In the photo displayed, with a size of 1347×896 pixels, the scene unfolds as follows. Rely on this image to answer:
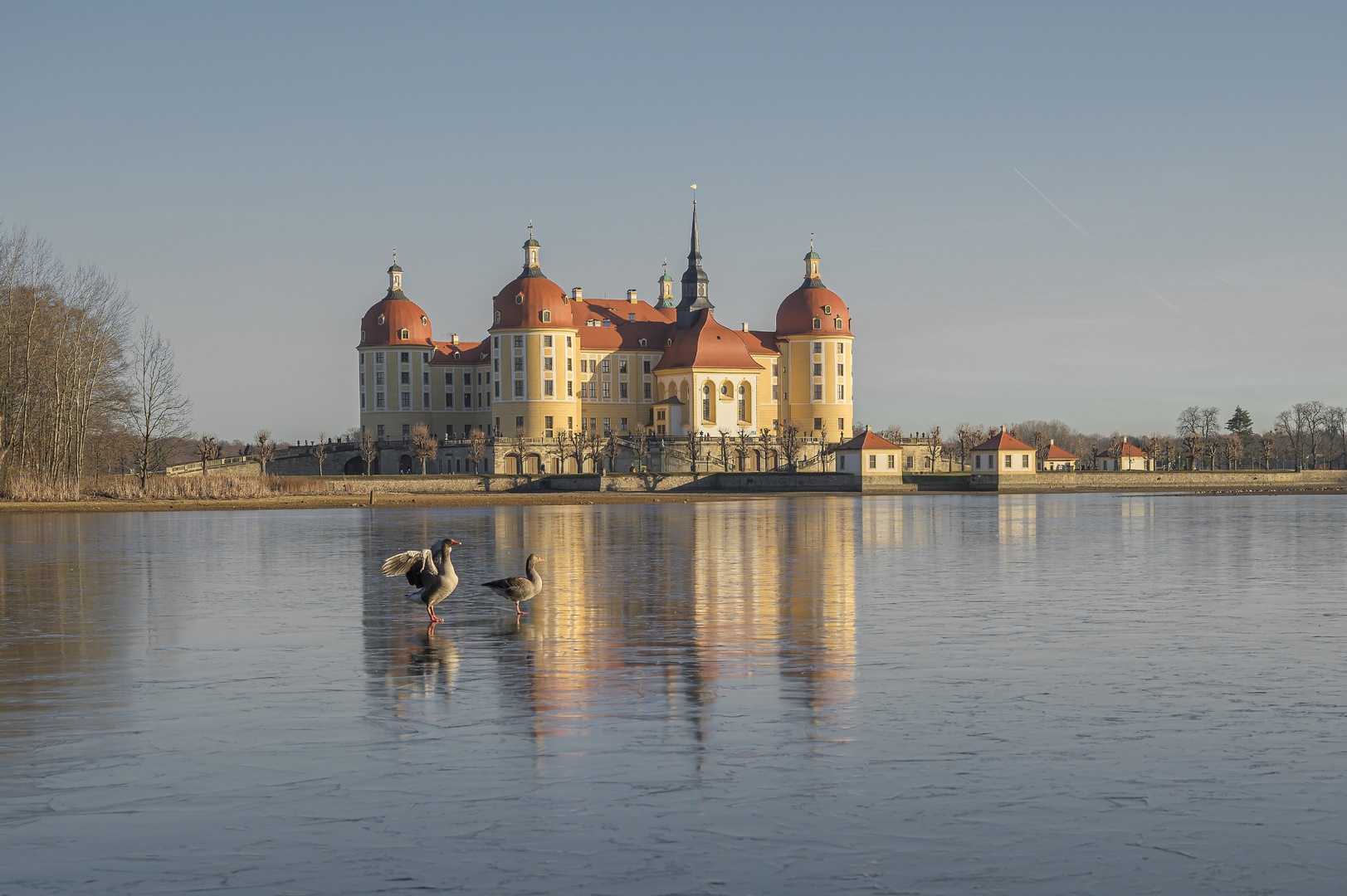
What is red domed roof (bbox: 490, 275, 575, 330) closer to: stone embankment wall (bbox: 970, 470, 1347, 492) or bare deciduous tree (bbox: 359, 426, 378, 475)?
bare deciduous tree (bbox: 359, 426, 378, 475)

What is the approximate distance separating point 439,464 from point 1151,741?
344 feet

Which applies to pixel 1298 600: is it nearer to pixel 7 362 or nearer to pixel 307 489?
pixel 7 362

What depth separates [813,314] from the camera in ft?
411

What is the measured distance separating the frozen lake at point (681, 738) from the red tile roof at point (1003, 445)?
8209 cm

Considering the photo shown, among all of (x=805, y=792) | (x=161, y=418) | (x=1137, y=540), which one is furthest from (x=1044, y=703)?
(x=161, y=418)

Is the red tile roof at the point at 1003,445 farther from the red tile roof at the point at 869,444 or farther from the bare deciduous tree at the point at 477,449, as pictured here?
the bare deciduous tree at the point at 477,449

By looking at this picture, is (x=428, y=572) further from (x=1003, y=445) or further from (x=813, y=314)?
(x=813, y=314)

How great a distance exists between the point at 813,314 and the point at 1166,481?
113 feet

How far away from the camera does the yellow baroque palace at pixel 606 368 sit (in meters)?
115

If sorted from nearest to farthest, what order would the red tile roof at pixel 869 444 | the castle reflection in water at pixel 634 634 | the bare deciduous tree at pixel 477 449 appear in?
1. the castle reflection in water at pixel 634 634
2. the red tile roof at pixel 869 444
3. the bare deciduous tree at pixel 477 449

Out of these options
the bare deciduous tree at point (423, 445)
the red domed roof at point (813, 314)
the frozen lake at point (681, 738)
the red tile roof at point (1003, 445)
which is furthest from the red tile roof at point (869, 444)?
the frozen lake at point (681, 738)

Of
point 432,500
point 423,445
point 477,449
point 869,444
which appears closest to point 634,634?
point 432,500

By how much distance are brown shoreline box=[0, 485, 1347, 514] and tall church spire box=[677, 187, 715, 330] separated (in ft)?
110

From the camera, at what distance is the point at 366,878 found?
7230mm
